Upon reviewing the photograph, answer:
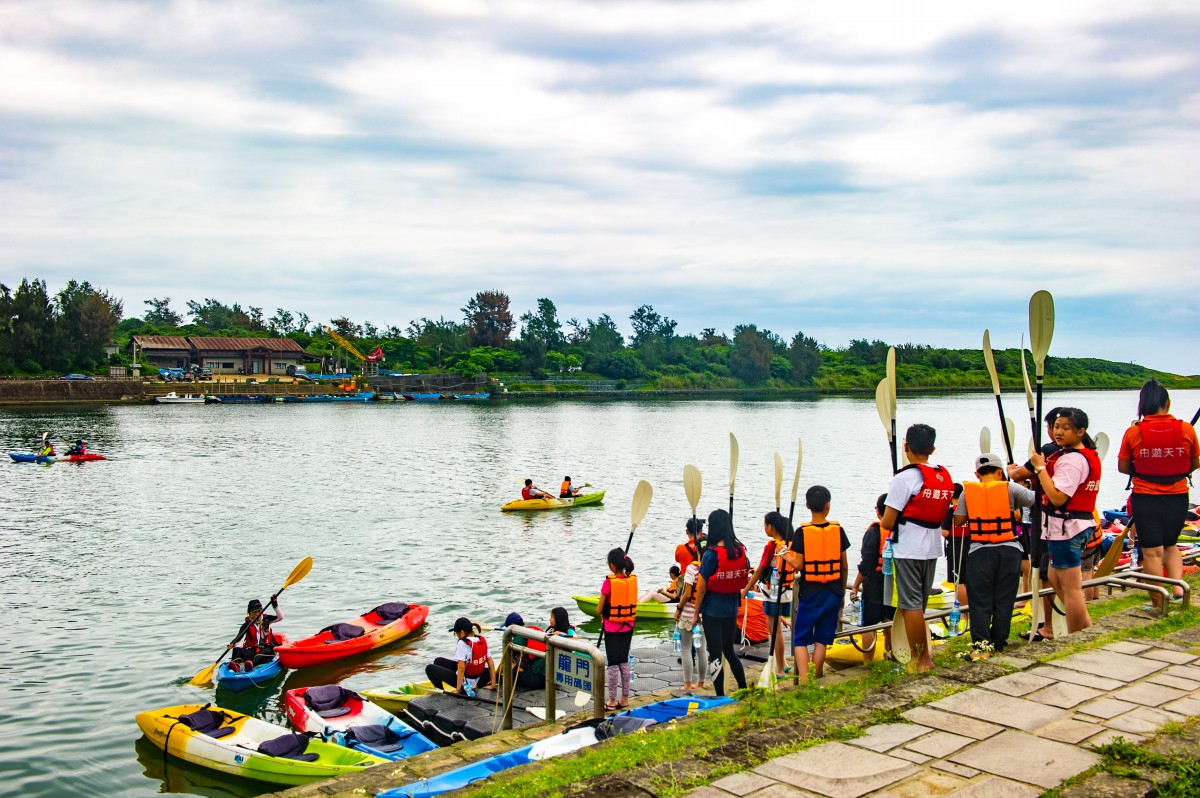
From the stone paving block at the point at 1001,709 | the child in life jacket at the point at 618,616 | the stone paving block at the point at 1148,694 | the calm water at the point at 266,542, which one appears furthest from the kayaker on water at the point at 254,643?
the stone paving block at the point at 1148,694

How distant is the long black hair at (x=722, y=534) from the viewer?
824 centimetres

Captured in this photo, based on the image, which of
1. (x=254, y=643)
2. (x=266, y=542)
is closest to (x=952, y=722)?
(x=254, y=643)

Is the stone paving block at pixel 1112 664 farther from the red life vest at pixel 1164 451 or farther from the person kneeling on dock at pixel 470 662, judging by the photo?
the person kneeling on dock at pixel 470 662

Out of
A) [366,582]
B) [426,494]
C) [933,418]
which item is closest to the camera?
[366,582]

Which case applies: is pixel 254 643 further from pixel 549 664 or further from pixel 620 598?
pixel 549 664

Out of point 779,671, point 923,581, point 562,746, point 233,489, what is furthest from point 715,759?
point 233,489

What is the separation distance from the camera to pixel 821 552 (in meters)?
7.65

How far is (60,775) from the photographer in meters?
10.9

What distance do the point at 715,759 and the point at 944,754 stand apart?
1.34 meters

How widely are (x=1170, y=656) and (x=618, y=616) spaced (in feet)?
16.2

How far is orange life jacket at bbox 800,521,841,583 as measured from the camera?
7.66 meters

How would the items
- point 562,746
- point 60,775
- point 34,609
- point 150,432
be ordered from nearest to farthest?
1. point 562,746
2. point 60,775
3. point 34,609
4. point 150,432

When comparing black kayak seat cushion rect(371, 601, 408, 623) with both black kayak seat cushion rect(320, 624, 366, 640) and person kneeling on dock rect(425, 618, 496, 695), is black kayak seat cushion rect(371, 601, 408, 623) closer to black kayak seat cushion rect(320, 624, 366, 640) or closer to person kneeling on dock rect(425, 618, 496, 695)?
black kayak seat cushion rect(320, 624, 366, 640)

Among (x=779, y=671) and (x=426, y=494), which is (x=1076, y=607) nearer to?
(x=779, y=671)
